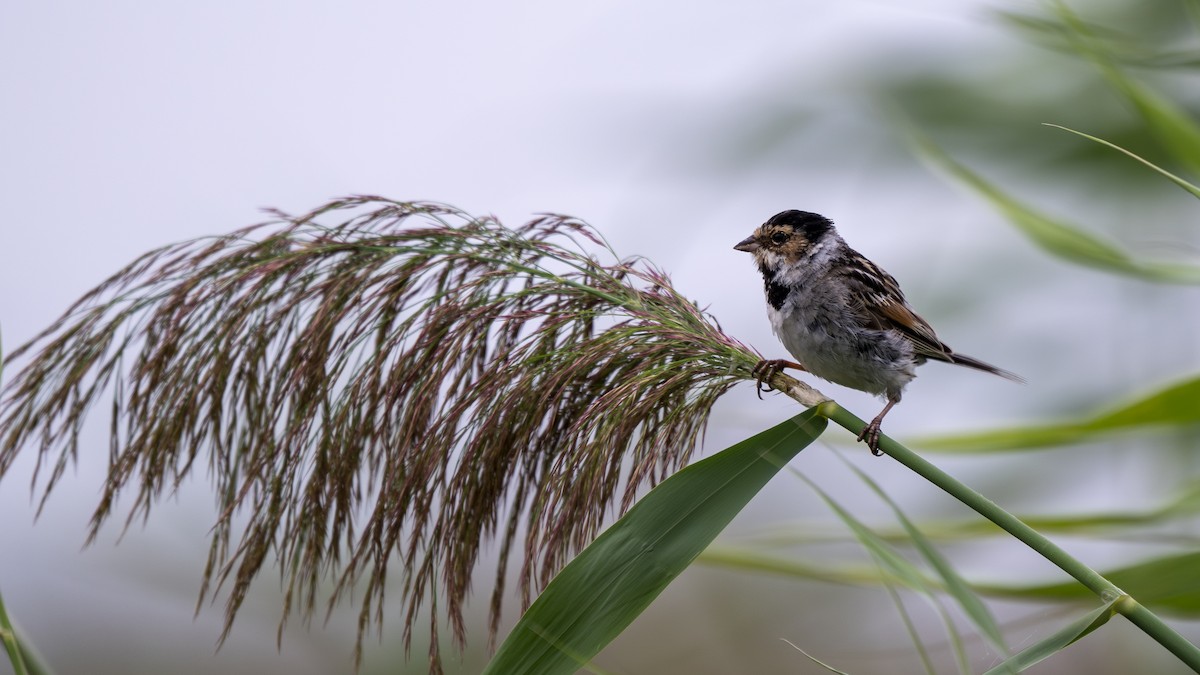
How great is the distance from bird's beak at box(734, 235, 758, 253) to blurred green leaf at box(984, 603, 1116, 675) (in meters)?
0.85

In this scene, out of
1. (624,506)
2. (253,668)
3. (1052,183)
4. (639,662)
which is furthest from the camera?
(253,668)

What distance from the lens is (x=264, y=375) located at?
1235 millimetres

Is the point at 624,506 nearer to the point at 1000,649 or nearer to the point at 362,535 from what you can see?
the point at 362,535

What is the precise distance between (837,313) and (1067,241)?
332 millimetres

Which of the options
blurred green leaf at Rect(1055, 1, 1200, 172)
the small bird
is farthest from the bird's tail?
blurred green leaf at Rect(1055, 1, 1200, 172)

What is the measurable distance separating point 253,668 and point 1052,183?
256 centimetres

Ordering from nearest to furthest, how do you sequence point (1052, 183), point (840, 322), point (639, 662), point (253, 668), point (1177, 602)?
1. point (1177, 602)
2. point (840, 322)
3. point (1052, 183)
4. point (639, 662)
5. point (253, 668)

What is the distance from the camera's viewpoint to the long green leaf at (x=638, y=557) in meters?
0.88

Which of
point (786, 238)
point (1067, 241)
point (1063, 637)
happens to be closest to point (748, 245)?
point (786, 238)

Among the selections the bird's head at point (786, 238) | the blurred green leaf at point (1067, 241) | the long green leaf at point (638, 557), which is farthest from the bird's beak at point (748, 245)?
the long green leaf at point (638, 557)

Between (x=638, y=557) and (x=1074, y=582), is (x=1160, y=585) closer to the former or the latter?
(x=1074, y=582)

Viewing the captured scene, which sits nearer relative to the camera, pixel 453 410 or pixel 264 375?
pixel 453 410

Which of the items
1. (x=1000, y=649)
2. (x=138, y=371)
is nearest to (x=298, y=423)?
(x=138, y=371)

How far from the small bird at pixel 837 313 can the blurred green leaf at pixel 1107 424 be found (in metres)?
0.10
